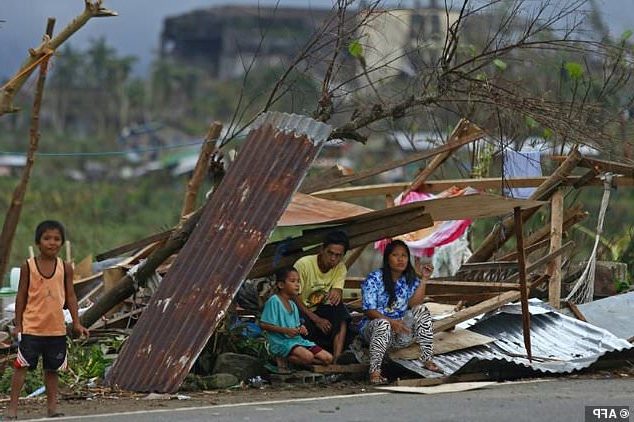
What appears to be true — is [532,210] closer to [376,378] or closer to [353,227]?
[353,227]

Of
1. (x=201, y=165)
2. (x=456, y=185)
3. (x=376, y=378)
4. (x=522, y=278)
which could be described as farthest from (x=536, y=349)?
(x=201, y=165)

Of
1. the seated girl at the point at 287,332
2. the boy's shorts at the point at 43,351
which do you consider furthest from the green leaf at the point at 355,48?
the boy's shorts at the point at 43,351

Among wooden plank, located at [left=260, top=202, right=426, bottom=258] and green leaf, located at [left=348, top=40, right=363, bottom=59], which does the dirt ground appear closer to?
wooden plank, located at [left=260, top=202, right=426, bottom=258]

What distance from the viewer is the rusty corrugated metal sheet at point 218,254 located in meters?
9.75

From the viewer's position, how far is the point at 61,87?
7719 cm

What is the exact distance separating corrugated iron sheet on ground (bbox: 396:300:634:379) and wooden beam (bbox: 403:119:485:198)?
6.40 feet

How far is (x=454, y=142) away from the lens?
13148mm

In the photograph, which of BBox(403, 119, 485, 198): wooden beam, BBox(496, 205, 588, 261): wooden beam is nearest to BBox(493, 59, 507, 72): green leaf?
BBox(403, 119, 485, 198): wooden beam

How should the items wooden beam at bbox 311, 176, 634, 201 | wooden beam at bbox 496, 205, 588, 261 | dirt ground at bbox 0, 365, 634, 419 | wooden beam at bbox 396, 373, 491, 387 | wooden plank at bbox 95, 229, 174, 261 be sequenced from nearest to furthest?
dirt ground at bbox 0, 365, 634, 419 < wooden beam at bbox 396, 373, 491, 387 < wooden beam at bbox 311, 176, 634, 201 < wooden plank at bbox 95, 229, 174, 261 < wooden beam at bbox 496, 205, 588, 261

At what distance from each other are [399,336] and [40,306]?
3.52 m

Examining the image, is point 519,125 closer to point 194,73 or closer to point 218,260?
point 218,260

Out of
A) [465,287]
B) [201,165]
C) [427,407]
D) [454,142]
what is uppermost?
[454,142]

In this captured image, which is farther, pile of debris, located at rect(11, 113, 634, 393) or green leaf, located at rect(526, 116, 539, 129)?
green leaf, located at rect(526, 116, 539, 129)

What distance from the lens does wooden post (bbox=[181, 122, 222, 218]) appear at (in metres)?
13.0
